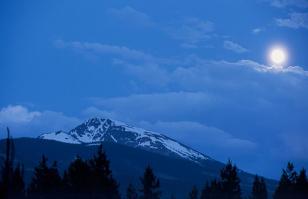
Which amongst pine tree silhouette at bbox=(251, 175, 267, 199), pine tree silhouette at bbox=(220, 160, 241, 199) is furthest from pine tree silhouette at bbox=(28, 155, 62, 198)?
pine tree silhouette at bbox=(251, 175, 267, 199)

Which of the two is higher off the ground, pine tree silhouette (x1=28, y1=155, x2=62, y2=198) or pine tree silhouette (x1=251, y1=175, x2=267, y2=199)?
pine tree silhouette (x1=251, y1=175, x2=267, y2=199)

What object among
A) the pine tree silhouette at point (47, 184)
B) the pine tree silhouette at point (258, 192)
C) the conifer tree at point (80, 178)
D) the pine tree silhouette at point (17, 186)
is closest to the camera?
the conifer tree at point (80, 178)

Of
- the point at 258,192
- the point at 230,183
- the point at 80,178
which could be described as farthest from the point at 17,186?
the point at 258,192

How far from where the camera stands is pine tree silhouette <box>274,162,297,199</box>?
94.2 metres

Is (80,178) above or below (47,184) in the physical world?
above

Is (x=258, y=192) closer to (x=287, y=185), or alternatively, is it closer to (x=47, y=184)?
(x=287, y=185)

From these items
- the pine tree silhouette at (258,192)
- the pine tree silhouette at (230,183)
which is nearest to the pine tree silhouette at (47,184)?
the pine tree silhouette at (230,183)

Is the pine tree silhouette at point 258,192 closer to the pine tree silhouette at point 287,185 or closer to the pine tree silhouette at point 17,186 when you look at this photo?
the pine tree silhouette at point 287,185

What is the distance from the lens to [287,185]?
95.8 metres

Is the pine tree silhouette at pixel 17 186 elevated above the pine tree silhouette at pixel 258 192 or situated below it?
below

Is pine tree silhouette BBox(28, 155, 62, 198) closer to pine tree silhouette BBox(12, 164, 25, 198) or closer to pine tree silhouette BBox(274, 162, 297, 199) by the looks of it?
pine tree silhouette BBox(12, 164, 25, 198)

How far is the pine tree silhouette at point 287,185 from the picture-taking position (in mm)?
94250

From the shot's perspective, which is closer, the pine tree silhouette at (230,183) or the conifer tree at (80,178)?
the conifer tree at (80,178)

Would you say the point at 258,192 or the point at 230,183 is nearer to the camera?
the point at 230,183
